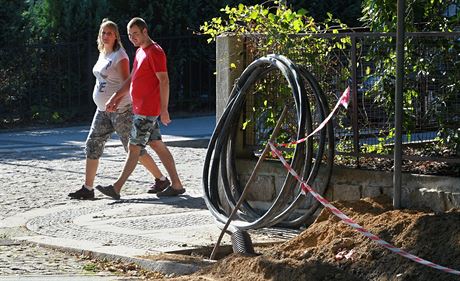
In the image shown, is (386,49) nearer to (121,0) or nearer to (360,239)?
(360,239)

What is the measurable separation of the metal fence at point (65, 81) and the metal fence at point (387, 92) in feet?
44.2

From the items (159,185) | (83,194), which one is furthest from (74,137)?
(83,194)

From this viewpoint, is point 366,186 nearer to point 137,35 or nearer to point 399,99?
point 399,99

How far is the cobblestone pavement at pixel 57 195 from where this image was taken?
8727 mm

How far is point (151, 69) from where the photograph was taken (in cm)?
1155

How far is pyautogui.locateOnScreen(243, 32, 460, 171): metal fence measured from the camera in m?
8.89

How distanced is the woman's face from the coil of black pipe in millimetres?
2805

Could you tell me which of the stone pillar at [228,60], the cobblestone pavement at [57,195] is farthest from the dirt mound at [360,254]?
the stone pillar at [228,60]

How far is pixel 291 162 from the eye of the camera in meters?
8.95

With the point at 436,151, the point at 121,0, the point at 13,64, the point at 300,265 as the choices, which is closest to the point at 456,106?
the point at 436,151

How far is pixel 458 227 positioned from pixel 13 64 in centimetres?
1640

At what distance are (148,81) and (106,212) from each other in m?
1.49

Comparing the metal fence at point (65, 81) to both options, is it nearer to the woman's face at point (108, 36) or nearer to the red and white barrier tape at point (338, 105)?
the woman's face at point (108, 36)

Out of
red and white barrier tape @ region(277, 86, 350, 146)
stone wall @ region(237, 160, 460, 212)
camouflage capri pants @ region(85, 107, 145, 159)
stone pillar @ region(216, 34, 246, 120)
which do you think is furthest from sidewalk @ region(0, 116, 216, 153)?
red and white barrier tape @ region(277, 86, 350, 146)
